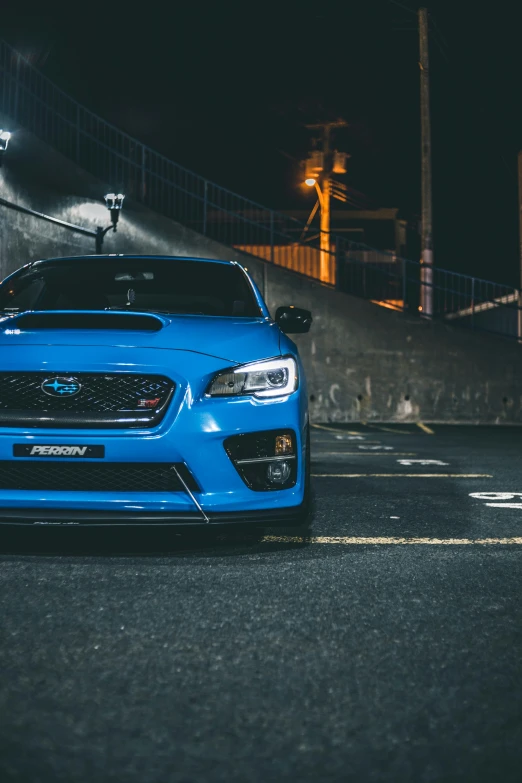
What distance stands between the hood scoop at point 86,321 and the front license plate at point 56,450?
29.1 inches

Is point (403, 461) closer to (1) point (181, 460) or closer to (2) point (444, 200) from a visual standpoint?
(1) point (181, 460)

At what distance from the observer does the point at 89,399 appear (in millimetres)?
4734

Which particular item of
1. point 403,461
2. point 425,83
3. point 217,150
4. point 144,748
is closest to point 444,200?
point 217,150

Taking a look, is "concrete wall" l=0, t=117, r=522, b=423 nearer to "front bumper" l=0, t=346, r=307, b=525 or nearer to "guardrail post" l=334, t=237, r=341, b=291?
"guardrail post" l=334, t=237, r=341, b=291

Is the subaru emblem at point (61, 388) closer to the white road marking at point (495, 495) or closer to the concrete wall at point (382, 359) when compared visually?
the white road marking at point (495, 495)

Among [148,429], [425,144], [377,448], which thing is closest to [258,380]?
[148,429]

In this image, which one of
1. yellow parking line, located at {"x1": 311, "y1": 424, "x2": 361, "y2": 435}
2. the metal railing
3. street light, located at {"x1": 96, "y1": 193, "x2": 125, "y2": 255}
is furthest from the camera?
the metal railing

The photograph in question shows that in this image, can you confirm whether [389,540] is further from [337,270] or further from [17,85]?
[337,270]

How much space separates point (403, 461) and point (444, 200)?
99.1 ft

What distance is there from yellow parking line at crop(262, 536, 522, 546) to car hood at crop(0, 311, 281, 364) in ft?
3.93

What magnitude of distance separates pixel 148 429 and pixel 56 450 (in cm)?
46

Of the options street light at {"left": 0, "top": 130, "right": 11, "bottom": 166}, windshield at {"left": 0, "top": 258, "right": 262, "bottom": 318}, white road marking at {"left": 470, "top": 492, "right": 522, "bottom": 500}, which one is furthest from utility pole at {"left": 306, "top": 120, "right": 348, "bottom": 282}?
windshield at {"left": 0, "top": 258, "right": 262, "bottom": 318}

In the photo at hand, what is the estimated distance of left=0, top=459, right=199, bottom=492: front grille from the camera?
466 centimetres

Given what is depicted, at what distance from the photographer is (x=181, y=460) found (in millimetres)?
4648
